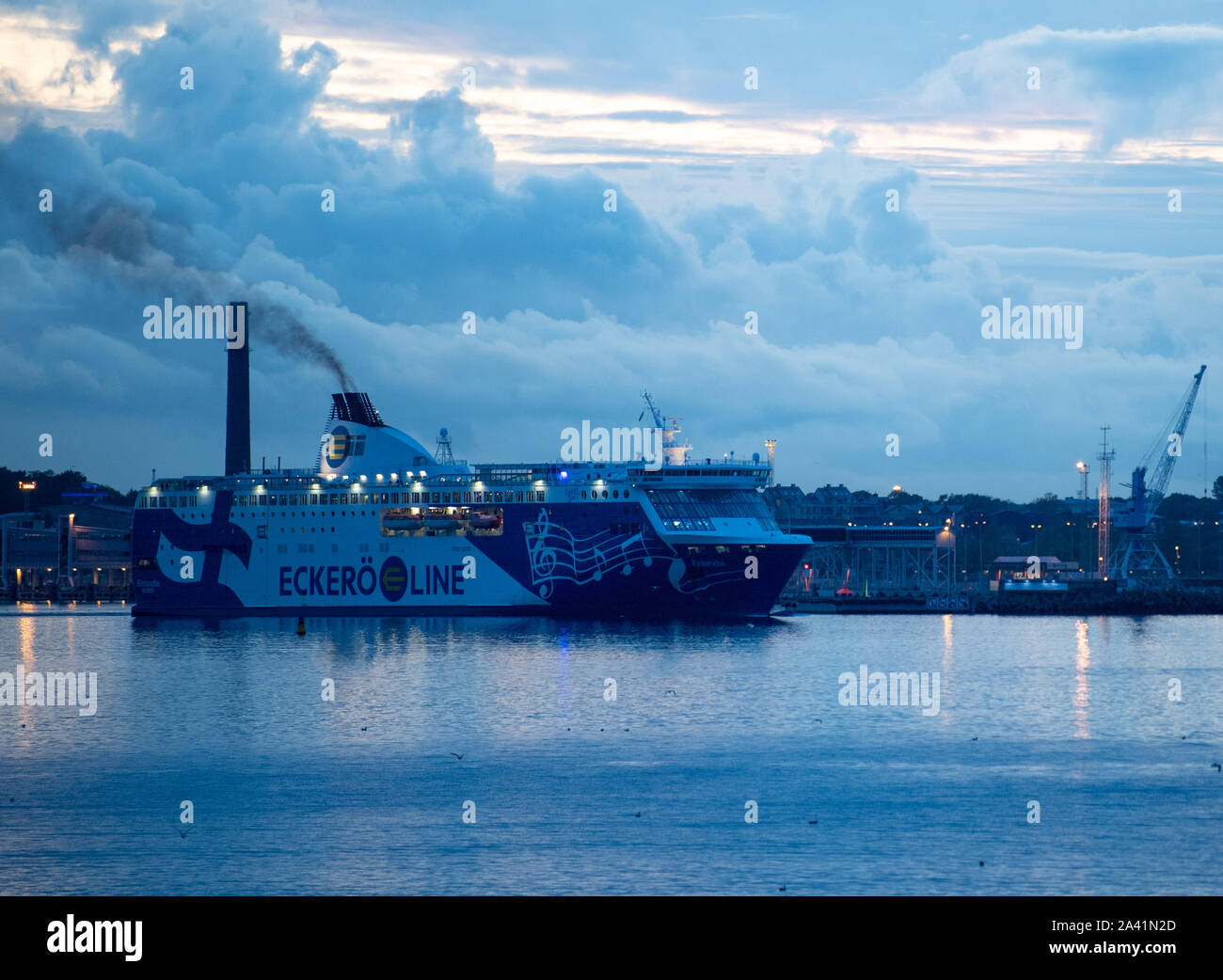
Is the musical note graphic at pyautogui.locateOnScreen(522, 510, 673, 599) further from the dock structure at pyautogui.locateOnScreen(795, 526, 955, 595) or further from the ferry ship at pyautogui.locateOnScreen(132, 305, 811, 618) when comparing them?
the dock structure at pyautogui.locateOnScreen(795, 526, 955, 595)

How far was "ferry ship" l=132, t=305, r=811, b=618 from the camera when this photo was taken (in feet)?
288

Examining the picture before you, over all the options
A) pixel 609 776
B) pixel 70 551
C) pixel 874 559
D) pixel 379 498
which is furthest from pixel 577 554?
pixel 70 551

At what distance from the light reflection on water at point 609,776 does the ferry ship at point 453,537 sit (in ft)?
56.8

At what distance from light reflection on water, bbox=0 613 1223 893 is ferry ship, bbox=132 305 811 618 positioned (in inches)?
681

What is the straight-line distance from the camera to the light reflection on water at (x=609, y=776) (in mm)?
28234

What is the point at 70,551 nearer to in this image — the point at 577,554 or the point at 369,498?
the point at 369,498

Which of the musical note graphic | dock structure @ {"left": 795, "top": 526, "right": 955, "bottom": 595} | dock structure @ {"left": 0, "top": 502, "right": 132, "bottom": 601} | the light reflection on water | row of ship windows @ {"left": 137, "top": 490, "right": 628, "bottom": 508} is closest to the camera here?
the light reflection on water

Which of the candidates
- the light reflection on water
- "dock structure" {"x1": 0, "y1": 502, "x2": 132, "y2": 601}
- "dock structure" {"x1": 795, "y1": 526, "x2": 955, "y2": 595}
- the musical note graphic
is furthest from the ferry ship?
"dock structure" {"x1": 0, "y1": 502, "x2": 132, "y2": 601}

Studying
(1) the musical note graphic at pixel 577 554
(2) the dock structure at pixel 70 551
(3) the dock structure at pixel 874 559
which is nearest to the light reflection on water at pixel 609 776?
(1) the musical note graphic at pixel 577 554

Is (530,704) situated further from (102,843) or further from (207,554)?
(207,554)

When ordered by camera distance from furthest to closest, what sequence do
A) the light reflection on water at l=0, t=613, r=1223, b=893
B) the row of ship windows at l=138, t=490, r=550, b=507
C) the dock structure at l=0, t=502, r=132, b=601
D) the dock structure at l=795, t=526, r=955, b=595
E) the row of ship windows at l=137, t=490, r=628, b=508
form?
the dock structure at l=0, t=502, r=132, b=601 < the dock structure at l=795, t=526, r=955, b=595 < the row of ship windows at l=138, t=490, r=550, b=507 < the row of ship windows at l=137, t=490, r=628, b=508 < the light reflection on water at l=0, t=613, r=1223, b=893

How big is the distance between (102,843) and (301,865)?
4522mm

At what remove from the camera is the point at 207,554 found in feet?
332
